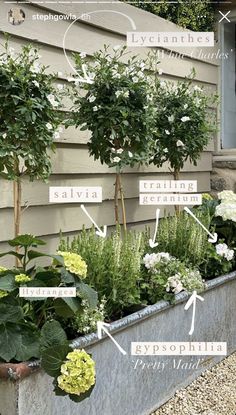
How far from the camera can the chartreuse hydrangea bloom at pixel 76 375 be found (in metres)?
1.58

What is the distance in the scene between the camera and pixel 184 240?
2.81 m

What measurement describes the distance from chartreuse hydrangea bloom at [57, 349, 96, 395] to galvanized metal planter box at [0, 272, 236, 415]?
0.11 meters

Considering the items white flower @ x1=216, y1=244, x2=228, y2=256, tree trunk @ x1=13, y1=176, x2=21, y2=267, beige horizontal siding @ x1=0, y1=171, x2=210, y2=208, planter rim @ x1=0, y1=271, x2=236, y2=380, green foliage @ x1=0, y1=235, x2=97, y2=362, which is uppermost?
beige horizontal siding @ x1=0, y1=171, x2=210, y2=208

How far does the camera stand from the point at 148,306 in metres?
2.26

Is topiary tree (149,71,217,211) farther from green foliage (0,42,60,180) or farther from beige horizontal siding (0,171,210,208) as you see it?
green foliage (0,42,60,180)

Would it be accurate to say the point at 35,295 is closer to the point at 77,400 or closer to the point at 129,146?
the point at 77,400

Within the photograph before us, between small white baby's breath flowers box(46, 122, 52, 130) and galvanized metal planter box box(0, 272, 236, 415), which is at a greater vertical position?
small white baby's breath flowers box(46, 122, 52, 130)

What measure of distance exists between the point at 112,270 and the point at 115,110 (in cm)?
77

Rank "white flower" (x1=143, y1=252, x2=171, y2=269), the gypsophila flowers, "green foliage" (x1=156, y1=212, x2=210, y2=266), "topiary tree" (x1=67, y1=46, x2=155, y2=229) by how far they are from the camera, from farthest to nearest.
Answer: the gypsophila flowers → "green foliage" (x1=156, y1=212, x2=210, y2=266) → "topiary tree" (x1=67, y1=46, x2=155, y2=229) → "white flower" (x1=143, y1=252, x2=171, y2=269)

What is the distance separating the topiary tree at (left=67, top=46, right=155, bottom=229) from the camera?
2613mm

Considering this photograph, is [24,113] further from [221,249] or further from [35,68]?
[221,249]

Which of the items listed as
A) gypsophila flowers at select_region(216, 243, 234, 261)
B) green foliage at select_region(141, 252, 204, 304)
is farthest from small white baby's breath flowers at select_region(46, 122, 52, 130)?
gypsophila flowers at select_region(216, 243, 234, 261)

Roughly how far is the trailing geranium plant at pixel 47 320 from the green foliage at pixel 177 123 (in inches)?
57.5

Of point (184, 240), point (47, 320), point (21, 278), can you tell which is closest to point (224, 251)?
point (184, 240)
